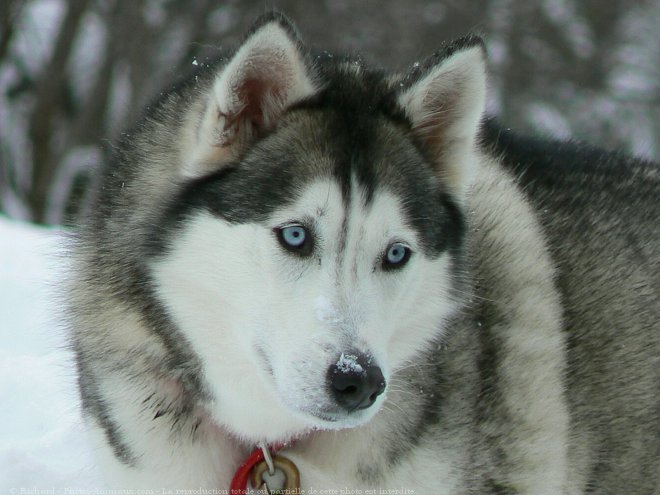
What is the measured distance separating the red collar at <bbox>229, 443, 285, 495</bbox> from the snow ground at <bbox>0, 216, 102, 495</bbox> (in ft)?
2.08

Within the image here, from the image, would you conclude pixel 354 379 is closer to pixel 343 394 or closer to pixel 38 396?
pixel 343 394

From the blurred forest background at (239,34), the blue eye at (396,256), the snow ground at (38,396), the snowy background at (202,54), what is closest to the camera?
the blue eye at (396,256)

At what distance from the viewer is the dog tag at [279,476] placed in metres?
3.45

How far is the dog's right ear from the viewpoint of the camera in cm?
306

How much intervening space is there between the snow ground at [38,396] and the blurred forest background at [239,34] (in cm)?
837

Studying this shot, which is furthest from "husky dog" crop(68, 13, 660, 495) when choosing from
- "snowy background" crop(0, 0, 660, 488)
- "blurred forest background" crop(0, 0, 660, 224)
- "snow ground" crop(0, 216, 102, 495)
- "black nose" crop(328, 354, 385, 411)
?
"blurred forest background" crop(0, 0, 660, 224)

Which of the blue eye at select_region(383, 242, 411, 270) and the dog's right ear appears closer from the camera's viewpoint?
the dog's right ear

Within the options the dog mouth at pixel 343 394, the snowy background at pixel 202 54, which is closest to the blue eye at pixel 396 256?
the dog mouth at pixel 343 394

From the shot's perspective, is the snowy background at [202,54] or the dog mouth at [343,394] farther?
the snowy background at [202,54]

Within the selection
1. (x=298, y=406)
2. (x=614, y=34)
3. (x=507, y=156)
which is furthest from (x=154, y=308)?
(x=614, y=34)

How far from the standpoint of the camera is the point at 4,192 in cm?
1734

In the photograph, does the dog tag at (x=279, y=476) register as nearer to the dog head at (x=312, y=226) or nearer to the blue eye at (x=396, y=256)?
the dog head at (x=312, y=226)

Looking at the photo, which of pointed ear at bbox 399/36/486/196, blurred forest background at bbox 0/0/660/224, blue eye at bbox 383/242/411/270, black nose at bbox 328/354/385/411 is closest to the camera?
black nose at bbox 328/354/385/411

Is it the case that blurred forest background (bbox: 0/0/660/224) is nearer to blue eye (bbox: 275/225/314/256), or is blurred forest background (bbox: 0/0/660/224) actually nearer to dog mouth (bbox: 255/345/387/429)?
blue eye (bbox: 275/225/314/256)
